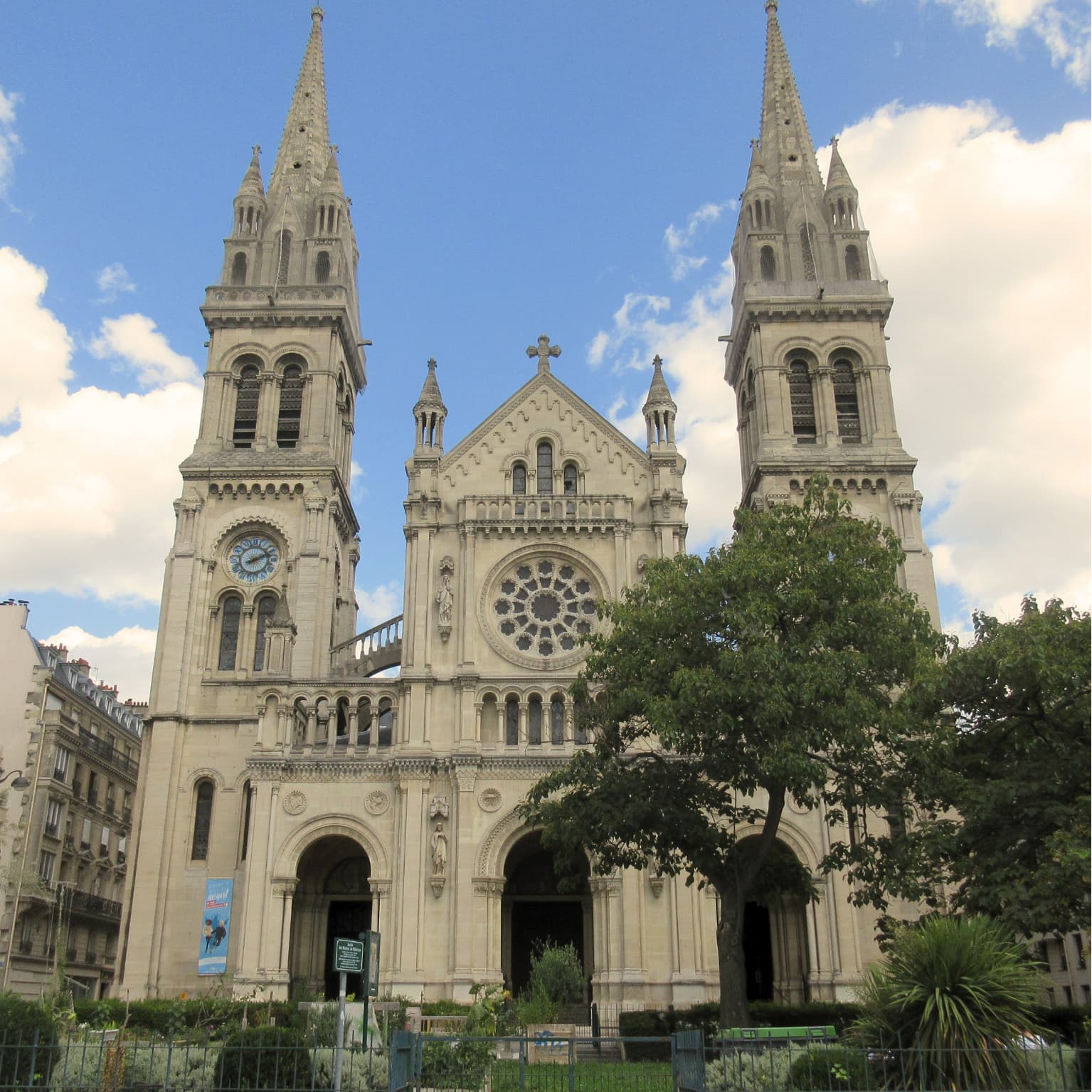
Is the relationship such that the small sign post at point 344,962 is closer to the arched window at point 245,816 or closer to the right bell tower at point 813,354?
the arched window at point 245,816

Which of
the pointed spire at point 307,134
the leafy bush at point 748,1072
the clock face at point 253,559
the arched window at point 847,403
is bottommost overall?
the leafy bush at point 748,1072

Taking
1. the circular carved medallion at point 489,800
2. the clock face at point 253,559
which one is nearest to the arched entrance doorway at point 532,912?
→ the circular carved medallion at point 489,800

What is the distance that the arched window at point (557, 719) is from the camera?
40344 mm

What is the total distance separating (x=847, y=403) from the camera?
48.8 meters

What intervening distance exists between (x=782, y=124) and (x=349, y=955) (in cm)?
5090

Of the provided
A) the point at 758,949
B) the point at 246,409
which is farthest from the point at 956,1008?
the point at 246,409

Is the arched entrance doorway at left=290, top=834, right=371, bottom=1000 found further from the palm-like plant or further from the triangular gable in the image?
the palm-like plant

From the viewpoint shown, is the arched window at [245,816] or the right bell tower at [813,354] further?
the right bell tower at [813,354]

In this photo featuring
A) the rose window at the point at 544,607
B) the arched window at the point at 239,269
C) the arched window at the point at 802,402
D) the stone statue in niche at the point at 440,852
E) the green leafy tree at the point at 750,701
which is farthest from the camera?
the arched window at the point at 239,269

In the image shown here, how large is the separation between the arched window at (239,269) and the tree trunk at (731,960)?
117 feet

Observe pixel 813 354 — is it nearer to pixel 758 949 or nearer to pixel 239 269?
pixel 758 949

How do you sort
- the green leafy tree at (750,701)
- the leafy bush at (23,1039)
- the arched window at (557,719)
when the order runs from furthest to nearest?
the arched window at (557,719) → the green leafy tree at (750,701) → the leafy bush at (23,1039)

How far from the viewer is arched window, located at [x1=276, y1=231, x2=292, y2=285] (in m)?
51.7

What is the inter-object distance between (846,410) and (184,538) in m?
27.2
